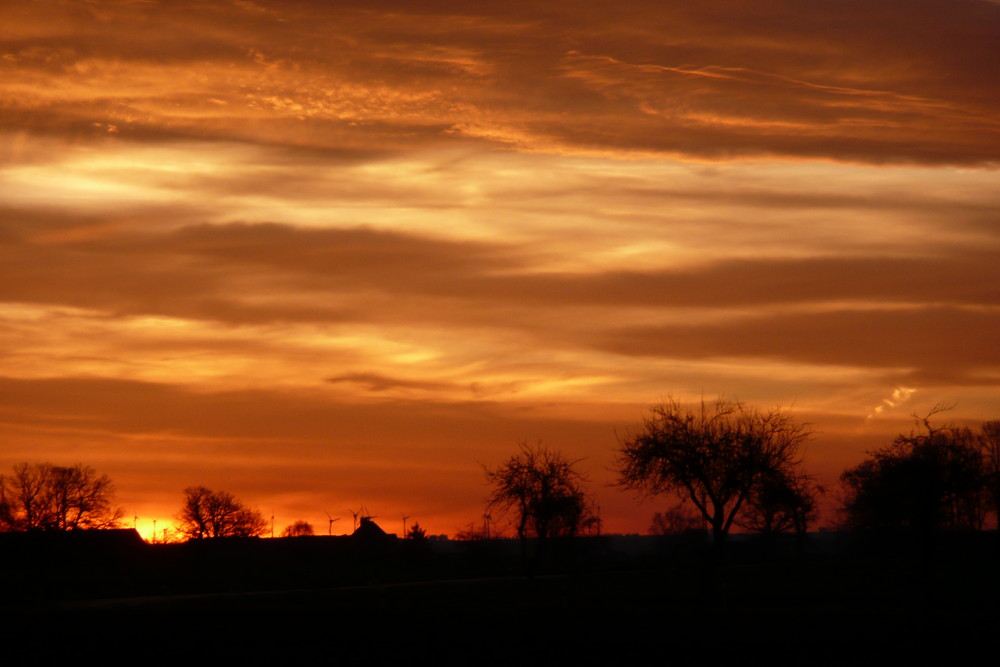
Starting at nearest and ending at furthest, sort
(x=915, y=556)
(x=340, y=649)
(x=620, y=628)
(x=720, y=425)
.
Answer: (x=340, y=649)
(x=620, y=628)
(x=720, y=425)
(x=915, y=556)

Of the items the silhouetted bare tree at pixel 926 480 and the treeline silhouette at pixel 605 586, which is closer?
the treeline silhouette at pixel 605 586

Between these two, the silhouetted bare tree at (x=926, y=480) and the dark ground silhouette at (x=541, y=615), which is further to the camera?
the silhouetted bare tree at (x=926, y=480)

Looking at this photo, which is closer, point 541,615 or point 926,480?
point 541,615

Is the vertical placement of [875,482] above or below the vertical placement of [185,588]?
above

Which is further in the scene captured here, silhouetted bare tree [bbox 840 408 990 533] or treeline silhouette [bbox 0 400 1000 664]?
silhouetted bare tree [bbox 840 408 990 533]

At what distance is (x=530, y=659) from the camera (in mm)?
21906

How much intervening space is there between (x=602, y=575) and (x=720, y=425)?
47.5 ft

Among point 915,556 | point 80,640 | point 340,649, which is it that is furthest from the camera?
point 915,556

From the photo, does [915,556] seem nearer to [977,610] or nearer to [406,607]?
[977,610]

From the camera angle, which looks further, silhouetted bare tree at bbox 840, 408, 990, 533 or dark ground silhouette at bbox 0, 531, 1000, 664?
silhouetted bare tree at bbox 840, 408, 990, 533

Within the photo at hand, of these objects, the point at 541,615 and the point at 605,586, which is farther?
the point at 605,586

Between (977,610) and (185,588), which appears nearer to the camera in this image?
(977,610)

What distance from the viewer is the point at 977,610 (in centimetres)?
3728

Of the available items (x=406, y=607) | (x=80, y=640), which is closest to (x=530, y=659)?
(x=80, y=640)
